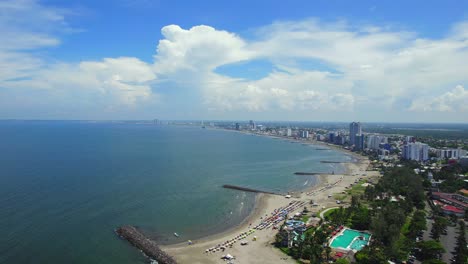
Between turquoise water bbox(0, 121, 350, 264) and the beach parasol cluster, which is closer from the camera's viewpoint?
turquoise water bbox(0, 121, 350, 264)

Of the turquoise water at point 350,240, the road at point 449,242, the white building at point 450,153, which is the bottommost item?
the turquoise water at point 350,240

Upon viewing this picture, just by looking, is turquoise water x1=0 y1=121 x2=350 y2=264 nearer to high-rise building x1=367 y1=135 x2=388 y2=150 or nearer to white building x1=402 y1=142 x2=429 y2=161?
white building x1=402 y1=142 x2=429 y2=161

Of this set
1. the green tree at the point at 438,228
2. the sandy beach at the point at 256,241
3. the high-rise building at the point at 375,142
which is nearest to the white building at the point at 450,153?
the high-rise building at the point at 375,142

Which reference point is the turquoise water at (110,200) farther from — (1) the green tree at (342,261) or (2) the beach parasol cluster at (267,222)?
→ (1) the green tree at (342,261)

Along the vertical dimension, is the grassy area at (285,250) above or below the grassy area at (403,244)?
below

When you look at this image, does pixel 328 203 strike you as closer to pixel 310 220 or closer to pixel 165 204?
pixel 310 220

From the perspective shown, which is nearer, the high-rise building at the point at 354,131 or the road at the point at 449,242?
the road at the point at 449,242

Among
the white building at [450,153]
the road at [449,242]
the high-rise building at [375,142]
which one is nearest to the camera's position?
the road at [449,242]

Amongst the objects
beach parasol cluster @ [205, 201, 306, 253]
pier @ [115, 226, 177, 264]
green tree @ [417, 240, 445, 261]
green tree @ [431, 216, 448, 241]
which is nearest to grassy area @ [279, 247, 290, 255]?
beach parasol cluster @ [205, 201, 306, 253]

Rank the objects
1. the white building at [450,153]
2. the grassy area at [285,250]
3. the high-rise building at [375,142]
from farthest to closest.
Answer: the high-rise building at [375,142], the white building at [450,153], the grassy area at [285,250]
